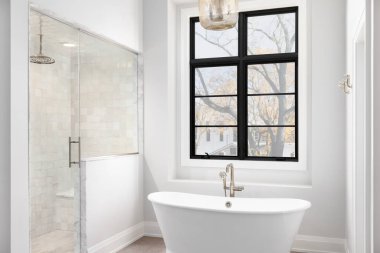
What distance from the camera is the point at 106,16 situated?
137 inches

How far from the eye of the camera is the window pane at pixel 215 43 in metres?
4.20

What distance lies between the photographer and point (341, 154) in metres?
3.51

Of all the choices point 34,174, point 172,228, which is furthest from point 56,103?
point 172,228

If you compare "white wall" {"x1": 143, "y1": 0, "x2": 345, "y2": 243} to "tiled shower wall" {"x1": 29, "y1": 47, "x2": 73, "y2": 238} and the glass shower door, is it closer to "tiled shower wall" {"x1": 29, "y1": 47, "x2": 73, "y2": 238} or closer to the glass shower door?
the glass shower door

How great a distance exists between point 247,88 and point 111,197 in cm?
189

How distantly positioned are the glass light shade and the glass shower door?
114cm

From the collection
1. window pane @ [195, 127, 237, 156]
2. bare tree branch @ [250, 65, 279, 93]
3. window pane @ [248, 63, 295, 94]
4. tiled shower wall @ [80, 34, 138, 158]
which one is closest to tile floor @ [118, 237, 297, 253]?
tiled shower wall @ [80, 34, 138, 158]

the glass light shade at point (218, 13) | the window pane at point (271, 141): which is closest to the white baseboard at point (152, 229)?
the window pane at point (271, 141)

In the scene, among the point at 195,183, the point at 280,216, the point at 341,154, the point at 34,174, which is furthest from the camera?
the point at 195,183

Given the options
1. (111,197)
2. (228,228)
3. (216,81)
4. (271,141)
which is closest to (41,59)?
(111,197)

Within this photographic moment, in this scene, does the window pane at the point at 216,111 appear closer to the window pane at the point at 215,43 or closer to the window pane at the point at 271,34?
the window pane at the point at 215,43
